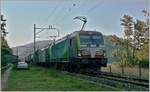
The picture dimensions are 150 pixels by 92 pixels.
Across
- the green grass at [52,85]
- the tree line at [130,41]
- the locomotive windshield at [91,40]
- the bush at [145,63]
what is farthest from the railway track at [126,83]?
the tree line at [130,41]

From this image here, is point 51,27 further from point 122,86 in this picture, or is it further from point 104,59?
point 122,86

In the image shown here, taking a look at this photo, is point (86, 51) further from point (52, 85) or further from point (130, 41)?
point (130, 41)

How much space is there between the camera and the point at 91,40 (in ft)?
103

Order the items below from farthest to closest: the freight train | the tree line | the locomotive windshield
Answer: the tree line → the locomotive windshield → the freight train

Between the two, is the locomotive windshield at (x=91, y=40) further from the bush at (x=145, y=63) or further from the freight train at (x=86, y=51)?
the bush at (x=145, y=63)

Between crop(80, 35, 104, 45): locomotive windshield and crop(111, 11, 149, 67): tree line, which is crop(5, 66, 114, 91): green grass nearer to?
crop(80, 35, 104, 45): locomotive windshield

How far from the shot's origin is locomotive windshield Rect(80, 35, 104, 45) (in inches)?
1231

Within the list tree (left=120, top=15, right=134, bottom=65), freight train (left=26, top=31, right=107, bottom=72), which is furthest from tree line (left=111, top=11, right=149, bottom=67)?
freight train (left=26, top=31, right=107, bottom=72)

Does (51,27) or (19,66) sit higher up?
(51,27)

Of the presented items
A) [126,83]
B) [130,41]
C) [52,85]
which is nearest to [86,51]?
[126,83]

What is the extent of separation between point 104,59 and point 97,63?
59cm

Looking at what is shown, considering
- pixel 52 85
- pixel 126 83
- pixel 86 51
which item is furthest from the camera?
pixel 86 51

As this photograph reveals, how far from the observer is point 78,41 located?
31.3 metres

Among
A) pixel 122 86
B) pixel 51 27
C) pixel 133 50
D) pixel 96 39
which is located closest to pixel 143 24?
pixel 133 50
